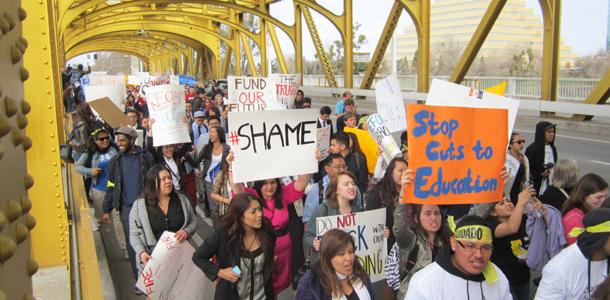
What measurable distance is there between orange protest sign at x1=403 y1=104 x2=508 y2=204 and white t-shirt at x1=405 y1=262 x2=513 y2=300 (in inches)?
33.9

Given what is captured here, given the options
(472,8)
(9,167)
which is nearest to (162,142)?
(9,167)

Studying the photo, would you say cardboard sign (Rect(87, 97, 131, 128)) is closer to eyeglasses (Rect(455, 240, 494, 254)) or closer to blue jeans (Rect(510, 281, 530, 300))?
blue jeans (Rect(510, 281, 530, 300))

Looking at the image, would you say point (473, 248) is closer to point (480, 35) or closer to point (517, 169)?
point (517, 169)

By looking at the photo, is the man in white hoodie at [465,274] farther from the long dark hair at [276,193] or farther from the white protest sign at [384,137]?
the white protest sign at [384,137]

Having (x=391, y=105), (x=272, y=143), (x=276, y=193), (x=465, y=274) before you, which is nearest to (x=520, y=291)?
(x=465, y=274)

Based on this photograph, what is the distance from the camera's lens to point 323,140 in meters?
6.24

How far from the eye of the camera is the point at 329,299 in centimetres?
311

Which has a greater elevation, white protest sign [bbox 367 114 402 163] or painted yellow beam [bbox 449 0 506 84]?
painted yellow beam [bbox 449 0 506 84]

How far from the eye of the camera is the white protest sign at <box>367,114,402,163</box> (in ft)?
19.4

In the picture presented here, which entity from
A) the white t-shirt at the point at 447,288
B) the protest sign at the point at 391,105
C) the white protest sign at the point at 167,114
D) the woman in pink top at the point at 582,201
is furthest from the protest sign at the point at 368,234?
the white protest sign at the point at 167,114

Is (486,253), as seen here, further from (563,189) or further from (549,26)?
(549,26)

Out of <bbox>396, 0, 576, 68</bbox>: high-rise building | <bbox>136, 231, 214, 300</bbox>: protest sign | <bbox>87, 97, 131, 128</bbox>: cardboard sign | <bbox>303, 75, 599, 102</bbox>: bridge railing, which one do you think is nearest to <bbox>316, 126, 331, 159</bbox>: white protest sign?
<bbox>136, 231, 214, 300</bbox>: protest sign

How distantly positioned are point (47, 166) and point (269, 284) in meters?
1.79

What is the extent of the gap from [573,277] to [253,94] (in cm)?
654
